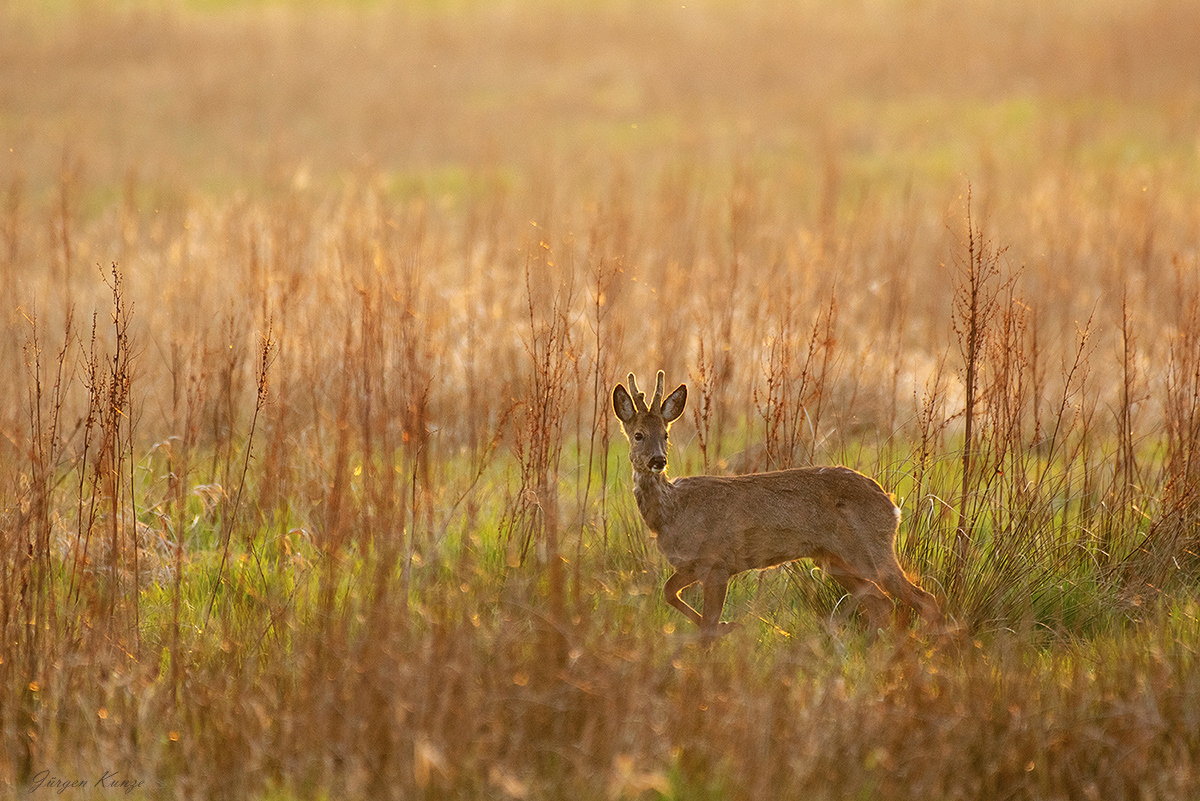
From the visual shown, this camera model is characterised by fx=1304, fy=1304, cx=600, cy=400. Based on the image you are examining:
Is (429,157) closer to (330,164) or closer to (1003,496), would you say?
(330,164)

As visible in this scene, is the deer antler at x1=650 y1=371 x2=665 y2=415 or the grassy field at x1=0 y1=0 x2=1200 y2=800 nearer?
the grassy field at x1=0 y1=0 x2=1200 y2=800

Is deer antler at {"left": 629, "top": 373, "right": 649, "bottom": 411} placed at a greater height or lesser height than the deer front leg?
greater

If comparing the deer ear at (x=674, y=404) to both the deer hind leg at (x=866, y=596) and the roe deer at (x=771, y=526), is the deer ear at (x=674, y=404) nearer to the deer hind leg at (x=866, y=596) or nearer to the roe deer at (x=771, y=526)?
the roe deer at (x=771, y=526)

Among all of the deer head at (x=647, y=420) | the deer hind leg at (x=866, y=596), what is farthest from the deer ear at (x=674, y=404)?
the deer hind leg at (x=866, y=596)

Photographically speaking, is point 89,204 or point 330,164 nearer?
point 89,204

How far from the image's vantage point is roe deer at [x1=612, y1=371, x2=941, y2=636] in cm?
482

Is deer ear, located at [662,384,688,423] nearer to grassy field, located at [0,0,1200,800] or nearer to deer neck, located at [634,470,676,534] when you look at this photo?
deer neck, located at [634,470,676,534]

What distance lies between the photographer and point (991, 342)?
6211 mm

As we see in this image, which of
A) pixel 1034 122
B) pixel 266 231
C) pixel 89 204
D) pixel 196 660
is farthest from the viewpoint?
pixel 1034 122

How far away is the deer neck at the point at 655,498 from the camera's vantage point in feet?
16.4

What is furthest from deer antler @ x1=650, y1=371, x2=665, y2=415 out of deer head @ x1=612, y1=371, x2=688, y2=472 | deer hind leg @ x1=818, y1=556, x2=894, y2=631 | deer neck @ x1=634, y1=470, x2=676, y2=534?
deer hind leg @ x1=818, y1=556, x2=894, y2=631

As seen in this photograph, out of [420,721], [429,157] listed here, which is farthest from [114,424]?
[429,157]

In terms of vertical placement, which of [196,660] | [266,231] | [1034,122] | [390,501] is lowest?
[196,660]

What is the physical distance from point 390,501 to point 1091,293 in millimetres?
9274
